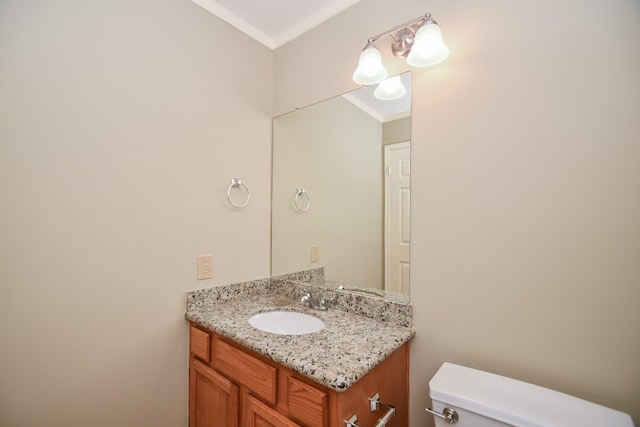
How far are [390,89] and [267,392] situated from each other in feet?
4.45

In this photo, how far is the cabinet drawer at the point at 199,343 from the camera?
4.15 feet

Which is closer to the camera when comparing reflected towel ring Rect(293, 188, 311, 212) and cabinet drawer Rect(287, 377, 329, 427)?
cabinet drawer Rect(287, 377, 329, 427)

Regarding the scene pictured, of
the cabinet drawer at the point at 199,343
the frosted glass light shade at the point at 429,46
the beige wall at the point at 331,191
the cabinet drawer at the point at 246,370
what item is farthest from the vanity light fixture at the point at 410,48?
the cabinet drawer at the point at 199,343

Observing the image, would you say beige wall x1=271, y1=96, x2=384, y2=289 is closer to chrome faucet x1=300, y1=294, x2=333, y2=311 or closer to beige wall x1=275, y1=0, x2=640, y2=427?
chrome faucet x1=300, y1=294, x2=333, y2=311

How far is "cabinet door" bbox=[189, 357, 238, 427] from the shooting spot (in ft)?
→ 3.74

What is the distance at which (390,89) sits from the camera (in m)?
1.30

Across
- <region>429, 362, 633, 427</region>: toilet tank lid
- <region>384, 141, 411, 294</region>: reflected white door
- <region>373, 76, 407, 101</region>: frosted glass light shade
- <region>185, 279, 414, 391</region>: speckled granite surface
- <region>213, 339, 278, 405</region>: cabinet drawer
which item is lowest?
<region>213, 339, 278, 405</region>: cabinet drawer

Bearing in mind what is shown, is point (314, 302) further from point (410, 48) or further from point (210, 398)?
point (410, 48)

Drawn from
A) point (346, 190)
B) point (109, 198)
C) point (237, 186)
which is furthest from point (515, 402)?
point (109, 198)

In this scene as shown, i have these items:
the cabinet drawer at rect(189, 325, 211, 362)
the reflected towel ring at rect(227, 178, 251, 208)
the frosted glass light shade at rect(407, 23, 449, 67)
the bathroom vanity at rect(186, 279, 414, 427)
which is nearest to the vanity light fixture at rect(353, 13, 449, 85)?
the frosted glass light shade at rect(407, 23, 449, 67)

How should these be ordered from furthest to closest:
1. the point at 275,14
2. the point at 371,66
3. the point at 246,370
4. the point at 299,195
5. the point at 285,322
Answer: the point at 299,195
the point at 275,14
the point at 285,322
the point at 371,66
the point at 246,370

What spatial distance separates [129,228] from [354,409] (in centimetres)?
112

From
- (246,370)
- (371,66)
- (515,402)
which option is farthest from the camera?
(371,66)

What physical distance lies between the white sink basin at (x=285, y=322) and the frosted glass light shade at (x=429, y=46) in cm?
120
